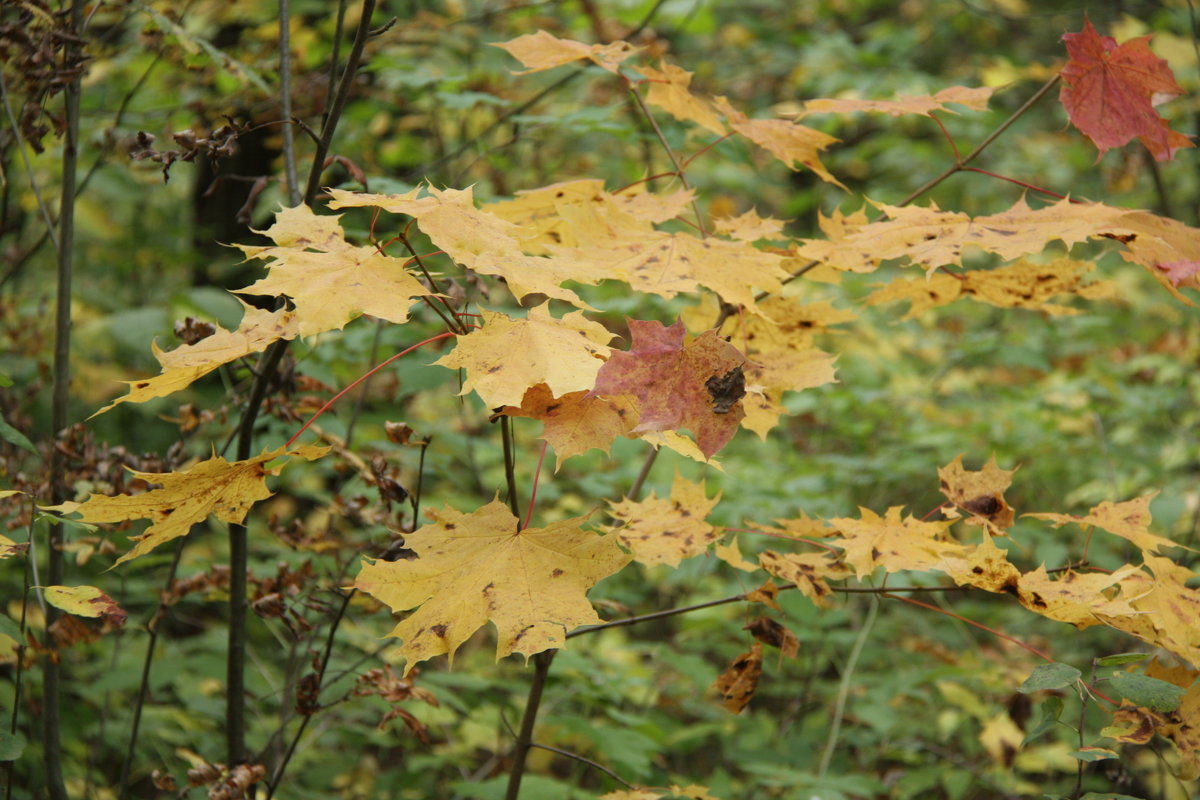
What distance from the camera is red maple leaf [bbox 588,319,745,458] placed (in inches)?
40.0

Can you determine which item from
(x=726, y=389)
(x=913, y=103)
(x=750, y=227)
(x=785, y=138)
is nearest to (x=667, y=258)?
(x=750, y=227)

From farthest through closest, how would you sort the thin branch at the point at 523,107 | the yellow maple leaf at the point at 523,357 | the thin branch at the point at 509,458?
1. the thin branch at the point at 523,107
2. the thin branch at the point at 509,458
3. the yellow maple leaf at the point at 523,357

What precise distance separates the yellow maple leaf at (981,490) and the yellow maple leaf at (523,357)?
2.20 feet

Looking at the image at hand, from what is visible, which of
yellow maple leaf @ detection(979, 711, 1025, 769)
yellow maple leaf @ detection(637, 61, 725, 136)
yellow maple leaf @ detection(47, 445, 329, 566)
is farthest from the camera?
yellow maple leaf @ detection(979, 711, 1025, 769)

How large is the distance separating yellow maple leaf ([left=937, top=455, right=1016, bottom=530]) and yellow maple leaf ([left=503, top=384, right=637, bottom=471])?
1.96ft

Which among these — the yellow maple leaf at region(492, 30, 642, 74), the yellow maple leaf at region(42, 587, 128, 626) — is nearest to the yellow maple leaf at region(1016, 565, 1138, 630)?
the yellow maple leaf at region(492, 30, 642, 74)

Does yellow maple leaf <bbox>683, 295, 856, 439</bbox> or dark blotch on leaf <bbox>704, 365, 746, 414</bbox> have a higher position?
dark blotch on leaf <bbox>704, 365, 746, 414</bbox>

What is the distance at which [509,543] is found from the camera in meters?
1.17

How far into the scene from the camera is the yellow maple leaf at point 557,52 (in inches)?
63.9

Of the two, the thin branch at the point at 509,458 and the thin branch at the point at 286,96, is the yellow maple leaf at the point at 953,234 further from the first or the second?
the thin branch at the point at 286,96

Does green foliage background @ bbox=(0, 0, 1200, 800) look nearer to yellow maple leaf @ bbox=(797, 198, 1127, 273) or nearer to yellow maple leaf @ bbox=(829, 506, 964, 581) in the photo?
yellow maple leaf @ bbox=(797, 198, 1127, 273)

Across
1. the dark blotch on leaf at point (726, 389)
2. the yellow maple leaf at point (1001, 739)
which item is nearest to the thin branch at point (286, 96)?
the dark blotch on leaf at point (726, 389)

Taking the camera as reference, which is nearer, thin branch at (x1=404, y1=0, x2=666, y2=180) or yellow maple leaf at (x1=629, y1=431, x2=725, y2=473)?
yellow maple leaf at (x1=629, y1=431, x2=725, y2=473)

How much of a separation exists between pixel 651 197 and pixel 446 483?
1.85 meters
